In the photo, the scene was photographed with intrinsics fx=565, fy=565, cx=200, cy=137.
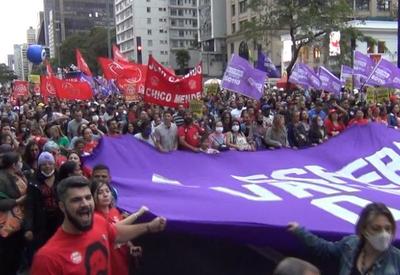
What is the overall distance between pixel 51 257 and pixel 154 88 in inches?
355

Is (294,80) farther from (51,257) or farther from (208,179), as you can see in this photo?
(51,257)

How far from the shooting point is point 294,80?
20.3 meters

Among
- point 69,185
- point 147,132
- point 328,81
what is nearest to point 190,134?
point 147,132

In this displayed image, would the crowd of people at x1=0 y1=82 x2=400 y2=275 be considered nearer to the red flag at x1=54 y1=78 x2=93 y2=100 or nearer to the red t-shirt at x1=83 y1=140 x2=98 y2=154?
the red t-shirt at x1=83 y1=140 x2=98 y2=154

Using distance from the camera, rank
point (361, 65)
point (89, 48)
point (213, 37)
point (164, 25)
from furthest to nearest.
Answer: point (164, 25), point (89, 48), point (213, 37), point (361, 65)

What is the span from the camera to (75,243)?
314 centimetres

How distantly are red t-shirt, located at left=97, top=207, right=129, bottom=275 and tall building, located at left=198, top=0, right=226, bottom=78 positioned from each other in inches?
3066

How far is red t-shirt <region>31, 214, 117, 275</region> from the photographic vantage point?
3029 millimetres

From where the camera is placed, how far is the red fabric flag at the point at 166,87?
1187 centimetres

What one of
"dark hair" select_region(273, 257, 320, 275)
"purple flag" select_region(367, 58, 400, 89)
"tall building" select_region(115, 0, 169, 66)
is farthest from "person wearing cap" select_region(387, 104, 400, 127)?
"tall building" select_region(115, 0, 169, 66)

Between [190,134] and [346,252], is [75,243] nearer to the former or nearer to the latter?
[346,252]

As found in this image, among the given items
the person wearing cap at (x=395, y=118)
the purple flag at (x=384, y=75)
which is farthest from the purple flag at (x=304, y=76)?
the person wearing cap at (x=395, y=118)

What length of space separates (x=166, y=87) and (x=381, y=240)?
9.11 meters

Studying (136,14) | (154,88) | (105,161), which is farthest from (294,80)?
(136,14)
